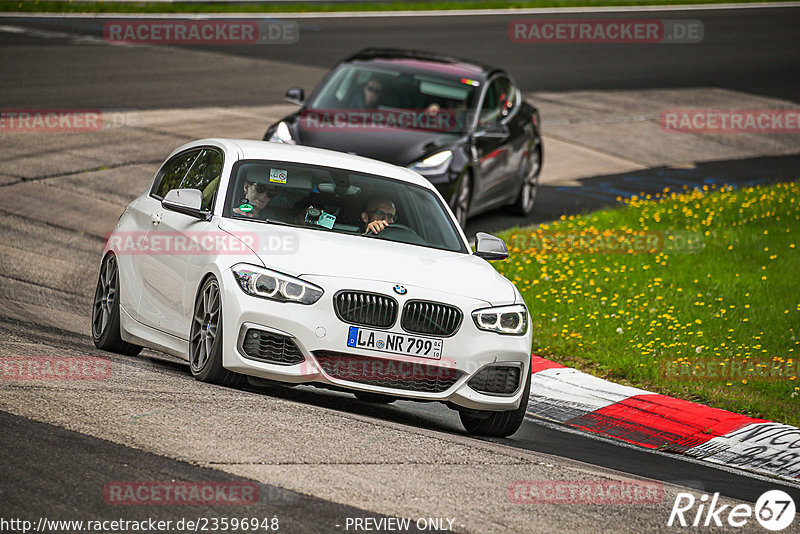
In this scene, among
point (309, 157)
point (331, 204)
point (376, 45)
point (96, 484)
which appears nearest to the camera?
point (96, 484)

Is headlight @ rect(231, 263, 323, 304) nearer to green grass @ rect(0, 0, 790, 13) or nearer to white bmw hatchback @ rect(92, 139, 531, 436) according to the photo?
white bmw hatchback @ rect(92, 139, 531, 436)

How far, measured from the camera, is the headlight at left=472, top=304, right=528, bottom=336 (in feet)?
25.3

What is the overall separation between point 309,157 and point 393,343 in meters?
2.01

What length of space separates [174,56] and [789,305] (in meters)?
17.0

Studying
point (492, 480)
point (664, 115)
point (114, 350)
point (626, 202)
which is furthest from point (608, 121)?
point (492, 480)

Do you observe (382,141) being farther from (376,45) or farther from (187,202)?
(376,45)

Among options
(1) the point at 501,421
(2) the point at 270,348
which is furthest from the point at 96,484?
(1) the point at 501,421

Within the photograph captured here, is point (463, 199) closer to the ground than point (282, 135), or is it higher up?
closer to the ground

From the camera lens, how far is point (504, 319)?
7.82 meters

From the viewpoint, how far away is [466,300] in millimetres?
7688

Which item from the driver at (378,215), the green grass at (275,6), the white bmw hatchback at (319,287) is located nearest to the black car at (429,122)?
the white bmw hatchback at (319,287)

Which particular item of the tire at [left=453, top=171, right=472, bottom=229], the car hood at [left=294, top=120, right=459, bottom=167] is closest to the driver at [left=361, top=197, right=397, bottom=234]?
the car hood at [left=294, top=120, right=459, bottom=167]

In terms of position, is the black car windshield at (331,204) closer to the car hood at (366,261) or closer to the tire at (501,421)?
A: the car hood at (366,261)

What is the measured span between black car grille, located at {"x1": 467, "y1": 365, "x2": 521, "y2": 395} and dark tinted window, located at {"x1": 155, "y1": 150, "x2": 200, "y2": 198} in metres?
2.89
